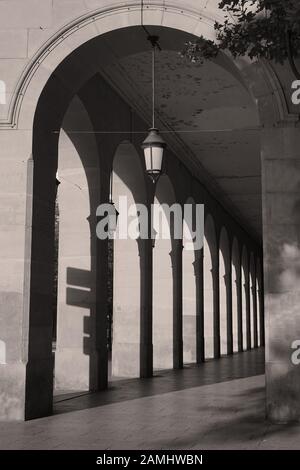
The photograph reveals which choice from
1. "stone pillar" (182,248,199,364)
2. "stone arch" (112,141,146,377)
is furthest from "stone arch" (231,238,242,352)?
"stone arch" (112,141,146,377)

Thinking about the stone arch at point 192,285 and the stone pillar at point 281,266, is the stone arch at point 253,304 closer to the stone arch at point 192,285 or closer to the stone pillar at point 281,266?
the stone arch at point 192,285

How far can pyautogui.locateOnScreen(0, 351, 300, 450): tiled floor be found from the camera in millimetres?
7684

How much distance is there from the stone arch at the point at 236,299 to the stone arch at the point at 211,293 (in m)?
6.48

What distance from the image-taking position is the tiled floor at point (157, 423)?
25.2 feet

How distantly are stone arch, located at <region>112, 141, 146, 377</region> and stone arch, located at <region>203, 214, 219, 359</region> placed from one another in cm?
1043

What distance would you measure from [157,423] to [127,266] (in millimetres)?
8586

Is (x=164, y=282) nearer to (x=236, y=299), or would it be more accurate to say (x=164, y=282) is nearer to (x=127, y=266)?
(x=127, y=266)

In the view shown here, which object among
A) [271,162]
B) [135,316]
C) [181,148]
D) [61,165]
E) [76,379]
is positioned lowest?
[76,379]

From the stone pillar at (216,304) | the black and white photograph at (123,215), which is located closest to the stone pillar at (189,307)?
the stone pillar at (216,304)

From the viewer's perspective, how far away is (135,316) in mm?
17125

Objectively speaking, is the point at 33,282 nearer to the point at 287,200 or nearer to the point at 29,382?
the point at 29,382

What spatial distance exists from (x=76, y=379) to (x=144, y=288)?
4381 mm

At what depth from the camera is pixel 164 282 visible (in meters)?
21.0
